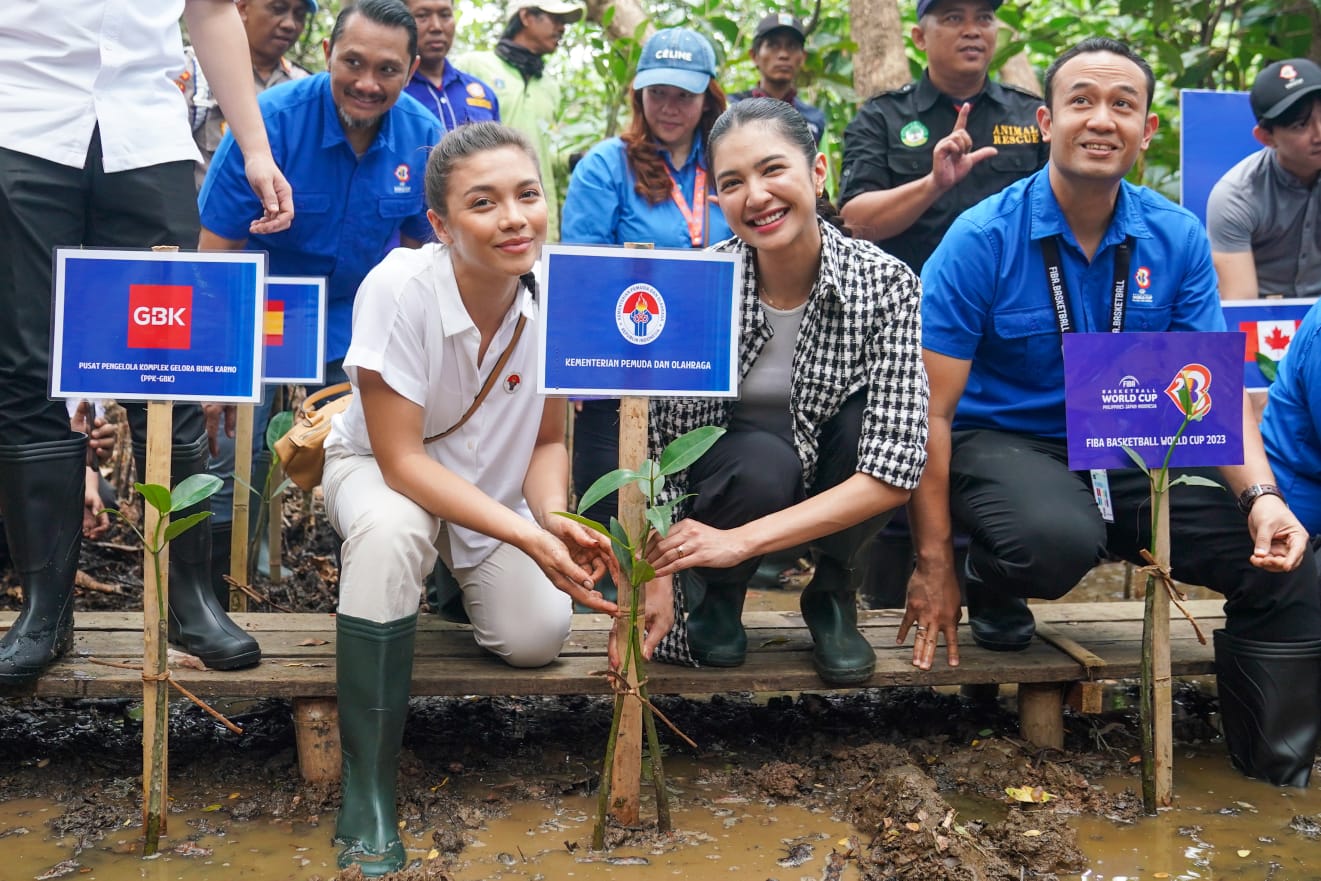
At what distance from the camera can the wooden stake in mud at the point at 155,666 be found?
7.66 ft

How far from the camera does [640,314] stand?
8.01ft

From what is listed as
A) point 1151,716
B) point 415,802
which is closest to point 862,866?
point 1151,716

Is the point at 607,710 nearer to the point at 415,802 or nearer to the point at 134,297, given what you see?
the point at 415,802

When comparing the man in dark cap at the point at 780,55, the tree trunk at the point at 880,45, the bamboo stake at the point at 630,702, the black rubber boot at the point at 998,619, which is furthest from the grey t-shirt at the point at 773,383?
the tree trunk at the point at 880,45

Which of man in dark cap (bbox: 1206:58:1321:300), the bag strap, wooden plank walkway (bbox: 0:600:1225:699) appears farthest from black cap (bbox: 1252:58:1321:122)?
the bag strap

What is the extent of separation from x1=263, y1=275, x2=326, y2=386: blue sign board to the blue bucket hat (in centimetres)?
127

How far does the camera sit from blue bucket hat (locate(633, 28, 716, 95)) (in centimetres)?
399

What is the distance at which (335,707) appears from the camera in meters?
2.67

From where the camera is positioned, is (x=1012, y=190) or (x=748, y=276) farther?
(x=1012, y=190)

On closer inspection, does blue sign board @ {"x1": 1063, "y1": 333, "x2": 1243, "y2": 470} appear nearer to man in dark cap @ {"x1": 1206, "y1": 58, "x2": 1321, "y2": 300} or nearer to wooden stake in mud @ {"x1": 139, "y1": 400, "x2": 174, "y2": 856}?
wooden stake in mud @ {"x1": 139, "y1": 400, "x2": 174, "y2": 856}

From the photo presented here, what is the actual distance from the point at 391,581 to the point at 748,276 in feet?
3.43

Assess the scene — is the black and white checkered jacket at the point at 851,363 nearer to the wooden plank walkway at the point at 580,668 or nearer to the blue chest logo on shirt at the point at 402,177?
the wooden plank walkway at the point at 580,668

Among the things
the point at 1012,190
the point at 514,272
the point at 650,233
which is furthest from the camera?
the point at 650,233

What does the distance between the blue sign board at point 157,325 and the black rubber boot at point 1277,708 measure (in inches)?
87.0
